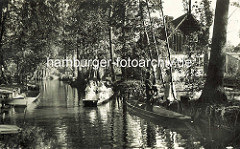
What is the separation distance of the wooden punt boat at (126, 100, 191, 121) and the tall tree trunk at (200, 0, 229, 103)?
185 cm

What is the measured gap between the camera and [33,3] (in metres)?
16.2

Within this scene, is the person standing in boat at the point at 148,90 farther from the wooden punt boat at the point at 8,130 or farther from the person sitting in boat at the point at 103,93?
the wooden punt boat at the point at 8,130

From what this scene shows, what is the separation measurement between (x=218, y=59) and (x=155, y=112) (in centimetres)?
607

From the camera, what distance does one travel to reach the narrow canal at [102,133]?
1648 cm

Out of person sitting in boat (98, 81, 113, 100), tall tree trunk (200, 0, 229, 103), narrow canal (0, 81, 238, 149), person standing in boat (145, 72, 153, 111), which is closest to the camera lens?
narrow canal (0, 81, 238, 149)

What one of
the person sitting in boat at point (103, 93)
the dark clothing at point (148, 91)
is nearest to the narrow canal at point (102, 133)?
the dark clothing at point (148, 91)

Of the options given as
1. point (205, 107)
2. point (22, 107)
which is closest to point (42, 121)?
point (22, 107)

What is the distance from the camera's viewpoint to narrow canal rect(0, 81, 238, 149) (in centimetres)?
1648

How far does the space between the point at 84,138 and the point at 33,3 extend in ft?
24.4

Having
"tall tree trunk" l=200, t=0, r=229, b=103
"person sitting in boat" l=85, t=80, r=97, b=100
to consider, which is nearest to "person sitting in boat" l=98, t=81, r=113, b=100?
"person sitting in boat" l=85, t=80, r=97, b=100

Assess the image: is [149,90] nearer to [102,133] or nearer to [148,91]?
[148,91]

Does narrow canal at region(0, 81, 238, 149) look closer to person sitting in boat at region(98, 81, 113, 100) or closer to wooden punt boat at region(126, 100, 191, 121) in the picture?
wooden punt boat at region(126, 100, 191, 121)

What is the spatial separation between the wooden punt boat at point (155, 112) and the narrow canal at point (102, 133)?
45cm

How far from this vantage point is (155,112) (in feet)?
77.3
